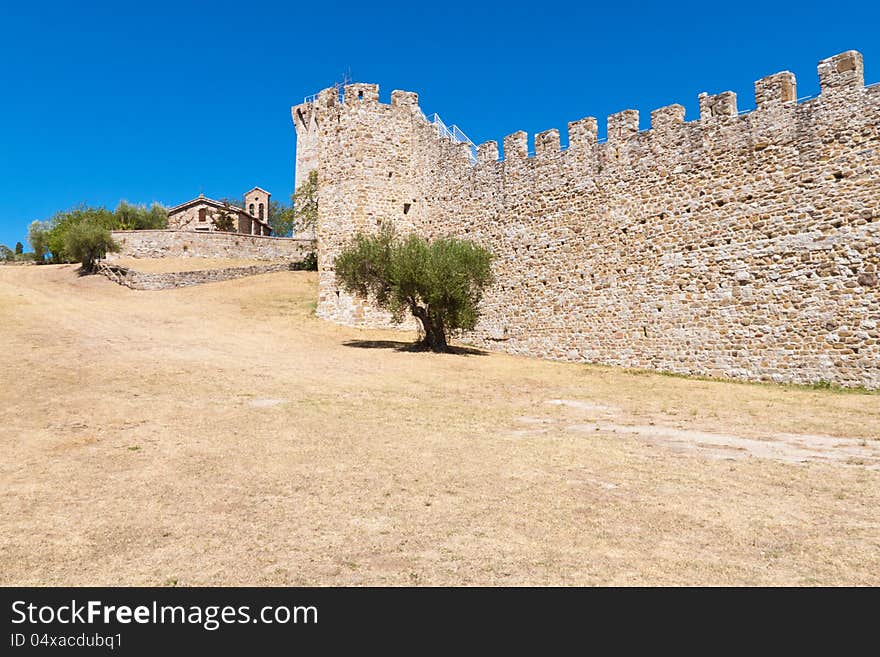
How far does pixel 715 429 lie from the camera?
9.62 metres

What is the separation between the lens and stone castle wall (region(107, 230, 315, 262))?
41281mm

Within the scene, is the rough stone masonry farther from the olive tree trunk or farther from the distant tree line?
the distant tree line

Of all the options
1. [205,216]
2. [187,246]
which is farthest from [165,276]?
[205,216]

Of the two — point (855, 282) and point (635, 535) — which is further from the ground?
point (855, 282)

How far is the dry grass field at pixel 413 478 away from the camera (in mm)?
4309

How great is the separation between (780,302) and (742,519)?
11560 mm

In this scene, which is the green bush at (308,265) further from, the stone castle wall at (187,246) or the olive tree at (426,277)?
the olive tree at (426,277)

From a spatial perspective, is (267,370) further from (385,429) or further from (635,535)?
(635,535)

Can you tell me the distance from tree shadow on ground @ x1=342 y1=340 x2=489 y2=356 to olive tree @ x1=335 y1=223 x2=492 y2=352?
37 centimetres

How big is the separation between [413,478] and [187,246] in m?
39.6

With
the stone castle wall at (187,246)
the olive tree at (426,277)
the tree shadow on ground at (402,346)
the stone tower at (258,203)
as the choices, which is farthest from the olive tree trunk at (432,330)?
the stone tower at (258,203)

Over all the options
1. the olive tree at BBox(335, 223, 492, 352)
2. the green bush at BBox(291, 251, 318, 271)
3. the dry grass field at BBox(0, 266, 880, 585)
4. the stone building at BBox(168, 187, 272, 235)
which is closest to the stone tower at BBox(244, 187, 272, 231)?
the stone building at BBox(168, 187, 272, 235)

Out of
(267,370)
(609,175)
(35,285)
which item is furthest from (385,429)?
(35,285)

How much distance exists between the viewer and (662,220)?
57.9 feet
